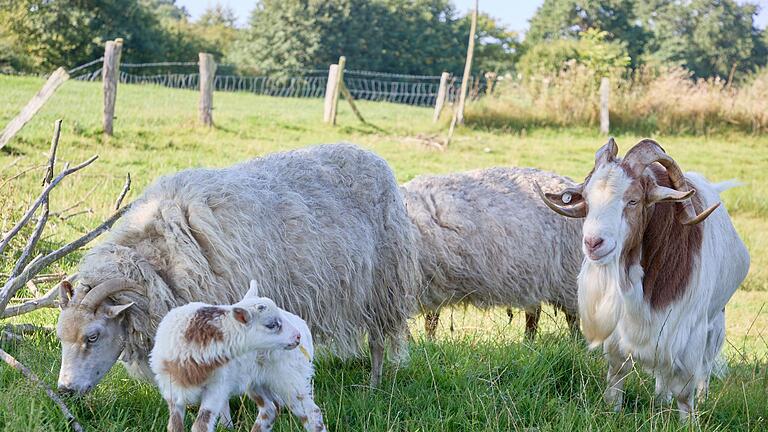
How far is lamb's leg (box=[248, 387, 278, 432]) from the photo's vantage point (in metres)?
3.38

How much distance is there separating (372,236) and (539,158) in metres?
11.8

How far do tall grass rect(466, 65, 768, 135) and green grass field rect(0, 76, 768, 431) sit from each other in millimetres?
1815

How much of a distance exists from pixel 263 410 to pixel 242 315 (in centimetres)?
65

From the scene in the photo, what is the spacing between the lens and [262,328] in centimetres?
295

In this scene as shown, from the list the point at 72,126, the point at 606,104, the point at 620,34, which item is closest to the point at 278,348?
the point at 72,126

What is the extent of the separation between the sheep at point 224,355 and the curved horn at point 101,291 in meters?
0.47

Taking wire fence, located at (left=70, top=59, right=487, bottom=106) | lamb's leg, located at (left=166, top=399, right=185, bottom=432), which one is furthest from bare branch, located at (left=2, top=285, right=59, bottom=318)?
wire fence, located at (left=70, top=59, right=487, bottom=106)

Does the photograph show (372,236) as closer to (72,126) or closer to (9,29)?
(72,126)

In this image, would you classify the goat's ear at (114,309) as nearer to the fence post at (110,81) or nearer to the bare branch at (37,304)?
the bare branch at (37,304)

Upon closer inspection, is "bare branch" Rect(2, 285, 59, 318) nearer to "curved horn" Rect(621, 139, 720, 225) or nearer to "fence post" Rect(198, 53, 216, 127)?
"curved horn" Rect(621, 139, 720, 225)

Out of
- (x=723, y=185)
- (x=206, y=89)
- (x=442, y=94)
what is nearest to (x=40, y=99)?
(x=723, y=185)

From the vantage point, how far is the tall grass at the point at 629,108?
1959cm

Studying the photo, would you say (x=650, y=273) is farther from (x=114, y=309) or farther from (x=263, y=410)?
(x=114, y=309)

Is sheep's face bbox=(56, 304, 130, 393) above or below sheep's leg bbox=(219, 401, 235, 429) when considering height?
above
